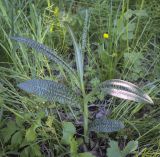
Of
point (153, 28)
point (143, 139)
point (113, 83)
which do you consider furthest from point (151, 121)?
point (153, 28)

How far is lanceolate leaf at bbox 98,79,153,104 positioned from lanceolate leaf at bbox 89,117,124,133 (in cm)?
12

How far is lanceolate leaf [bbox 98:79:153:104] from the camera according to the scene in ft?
4.24

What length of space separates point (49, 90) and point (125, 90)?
0.29 m

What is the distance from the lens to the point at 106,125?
140 cm

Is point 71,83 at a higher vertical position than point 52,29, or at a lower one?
lower

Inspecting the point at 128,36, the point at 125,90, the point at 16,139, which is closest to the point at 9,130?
the point at 16,139

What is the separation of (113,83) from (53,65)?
0.58 meters

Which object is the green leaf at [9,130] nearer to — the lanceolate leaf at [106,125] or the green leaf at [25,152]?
the green leaf at [25,152]

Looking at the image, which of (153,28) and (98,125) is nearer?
(98,125)

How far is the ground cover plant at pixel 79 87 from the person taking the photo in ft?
4.49

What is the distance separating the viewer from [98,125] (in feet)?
4.69

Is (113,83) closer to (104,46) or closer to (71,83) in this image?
(71,83)

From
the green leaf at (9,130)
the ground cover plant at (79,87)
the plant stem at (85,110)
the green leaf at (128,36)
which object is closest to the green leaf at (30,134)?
the ground cover plant at (79,87)

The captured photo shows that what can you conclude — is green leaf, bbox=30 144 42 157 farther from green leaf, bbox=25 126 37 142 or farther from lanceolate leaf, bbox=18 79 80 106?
lanceolate leaf, bbox=18 79 80 106
